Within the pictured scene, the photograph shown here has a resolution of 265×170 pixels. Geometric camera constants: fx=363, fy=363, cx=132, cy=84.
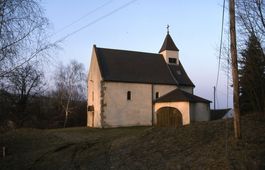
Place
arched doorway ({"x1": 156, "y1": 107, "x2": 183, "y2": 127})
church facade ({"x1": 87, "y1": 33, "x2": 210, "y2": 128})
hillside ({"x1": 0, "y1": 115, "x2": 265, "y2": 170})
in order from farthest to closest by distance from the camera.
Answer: church facade ({"x1": 87, "y1": 33, "x2": 210, "y2": 128}) < arched doorway ({"x1": 156, "y1": 107, "x2": 183, "y2": 127}) < hillside ({"x1": 0, "y1": 115, "x2": 265, "y2": 170})

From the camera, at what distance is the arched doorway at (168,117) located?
38438 millimetres

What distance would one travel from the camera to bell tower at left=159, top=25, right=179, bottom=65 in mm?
48781

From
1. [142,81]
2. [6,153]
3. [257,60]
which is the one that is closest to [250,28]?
[257,60]

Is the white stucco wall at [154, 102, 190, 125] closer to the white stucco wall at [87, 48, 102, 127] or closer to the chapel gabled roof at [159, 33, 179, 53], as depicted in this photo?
the white stucco wall at [87, 48, 102, 127]

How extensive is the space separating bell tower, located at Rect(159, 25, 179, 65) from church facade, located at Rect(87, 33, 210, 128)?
50.2 inches

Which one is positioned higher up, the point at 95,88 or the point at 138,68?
the point at 138,68

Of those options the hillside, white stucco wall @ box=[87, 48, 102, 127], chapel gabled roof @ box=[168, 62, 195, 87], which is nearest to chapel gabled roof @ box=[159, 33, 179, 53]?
chapel gabled roof @ box=[168, 62, 195, 87]

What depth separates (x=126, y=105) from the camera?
138ft

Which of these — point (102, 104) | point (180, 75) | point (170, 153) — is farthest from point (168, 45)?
point (170, 153)

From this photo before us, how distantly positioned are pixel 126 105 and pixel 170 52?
11396mm

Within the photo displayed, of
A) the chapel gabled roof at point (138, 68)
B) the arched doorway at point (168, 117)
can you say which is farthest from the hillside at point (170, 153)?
the chapel gabled roof at point (138, 68)

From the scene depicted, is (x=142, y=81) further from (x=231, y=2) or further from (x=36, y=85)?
(x=231, y=2)

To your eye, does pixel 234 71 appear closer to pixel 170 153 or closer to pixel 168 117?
pixel 170 153

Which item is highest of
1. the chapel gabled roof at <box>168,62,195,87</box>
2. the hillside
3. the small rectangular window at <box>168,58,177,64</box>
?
the small rectangular window at <box>168,58,177,64</box>
